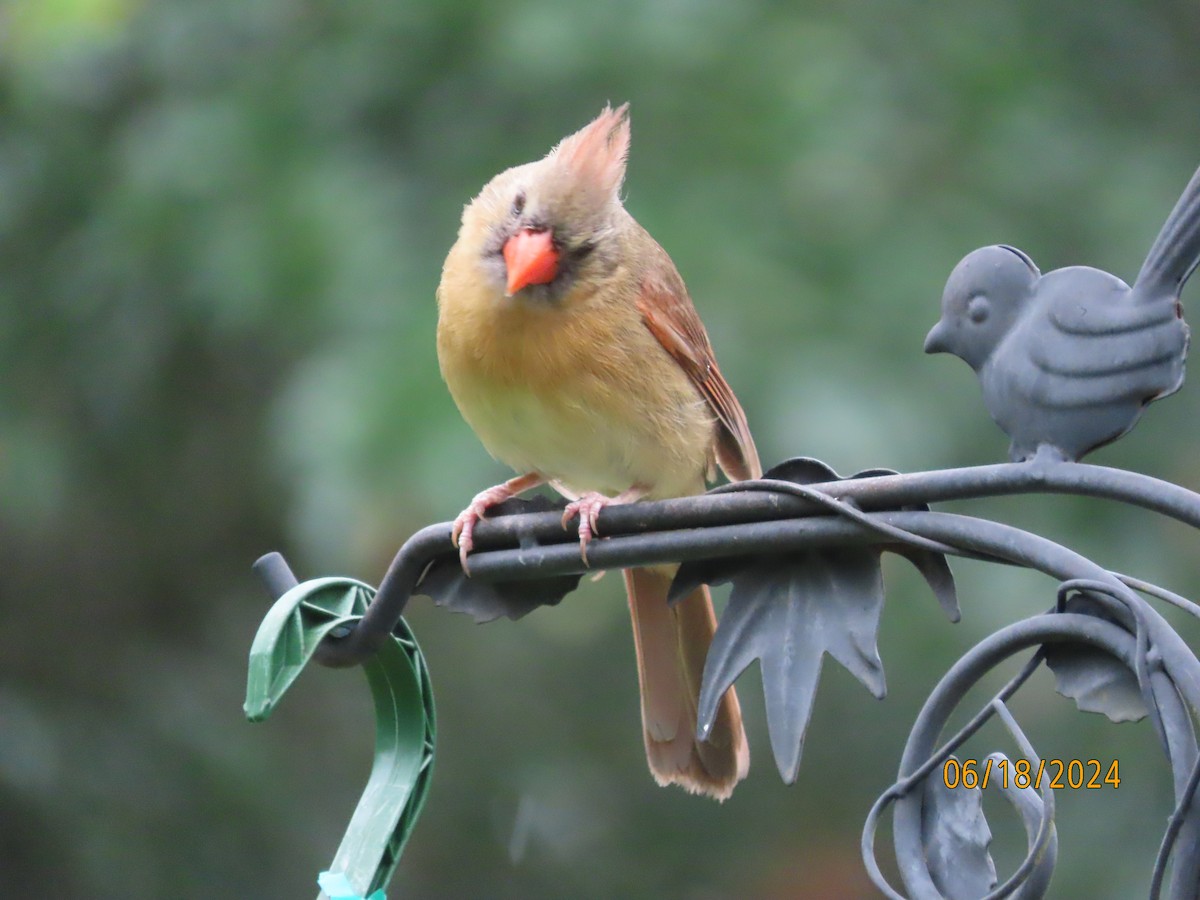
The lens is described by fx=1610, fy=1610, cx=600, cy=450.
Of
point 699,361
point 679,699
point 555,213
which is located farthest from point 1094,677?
point 699,361

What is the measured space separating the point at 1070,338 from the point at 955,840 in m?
0.53

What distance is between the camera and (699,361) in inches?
133

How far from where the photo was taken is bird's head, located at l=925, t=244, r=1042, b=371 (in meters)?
1.65

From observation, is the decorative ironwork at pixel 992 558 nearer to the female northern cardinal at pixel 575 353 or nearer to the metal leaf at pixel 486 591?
the metal leaf at pixel 486 591

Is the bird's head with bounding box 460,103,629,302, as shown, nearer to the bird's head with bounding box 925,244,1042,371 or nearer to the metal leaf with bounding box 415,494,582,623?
the metal leaf with bounding box 415,494,582,623

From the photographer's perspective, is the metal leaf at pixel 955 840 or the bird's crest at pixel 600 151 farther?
the bird's crest at pixel 600 151

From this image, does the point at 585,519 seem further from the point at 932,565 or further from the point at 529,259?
the point at 529,259

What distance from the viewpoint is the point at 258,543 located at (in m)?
6.23

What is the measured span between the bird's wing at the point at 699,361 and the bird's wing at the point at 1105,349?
163 cm

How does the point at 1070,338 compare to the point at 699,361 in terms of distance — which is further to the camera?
the point at 699,361

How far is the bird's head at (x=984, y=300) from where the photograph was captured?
1647 mm

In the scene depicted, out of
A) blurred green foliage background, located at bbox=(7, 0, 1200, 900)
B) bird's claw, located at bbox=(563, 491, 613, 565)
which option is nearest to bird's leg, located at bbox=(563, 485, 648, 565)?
bird's claw, located at bbox=(563, 491, 613, 565)

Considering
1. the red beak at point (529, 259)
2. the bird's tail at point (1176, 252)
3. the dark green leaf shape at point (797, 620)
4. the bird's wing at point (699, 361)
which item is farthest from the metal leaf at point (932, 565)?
the bird's wing at point (699, 361)

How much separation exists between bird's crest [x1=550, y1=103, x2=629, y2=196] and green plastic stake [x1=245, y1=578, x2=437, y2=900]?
3.71 feet
